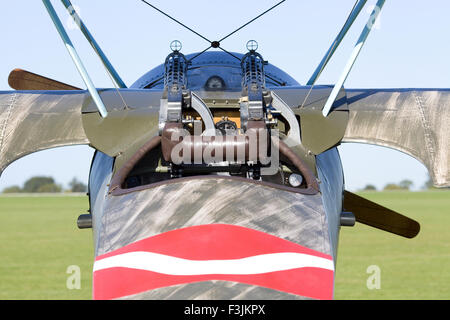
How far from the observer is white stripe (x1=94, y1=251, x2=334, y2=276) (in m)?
6.37

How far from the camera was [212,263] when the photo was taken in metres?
6.37

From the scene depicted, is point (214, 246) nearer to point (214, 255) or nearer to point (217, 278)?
point (214, 255)

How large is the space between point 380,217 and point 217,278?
624 centimetres

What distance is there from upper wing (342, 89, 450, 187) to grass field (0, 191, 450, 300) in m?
13.2

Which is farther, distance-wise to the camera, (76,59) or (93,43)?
(93,43)

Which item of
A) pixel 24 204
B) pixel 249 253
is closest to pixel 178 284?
pixel 249 253

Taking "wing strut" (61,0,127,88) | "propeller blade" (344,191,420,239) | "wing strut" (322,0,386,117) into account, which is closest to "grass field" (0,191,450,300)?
"propeller blade" (344,191,420,239)

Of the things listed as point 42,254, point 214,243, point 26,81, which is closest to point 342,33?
point 214,243

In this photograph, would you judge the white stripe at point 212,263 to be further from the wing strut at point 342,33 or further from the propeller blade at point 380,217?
the propeller blade at point 380,217

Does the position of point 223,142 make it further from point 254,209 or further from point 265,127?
point 254,209

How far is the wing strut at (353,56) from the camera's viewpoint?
30.1ft

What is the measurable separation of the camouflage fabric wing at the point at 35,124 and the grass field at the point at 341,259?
46.1 feet

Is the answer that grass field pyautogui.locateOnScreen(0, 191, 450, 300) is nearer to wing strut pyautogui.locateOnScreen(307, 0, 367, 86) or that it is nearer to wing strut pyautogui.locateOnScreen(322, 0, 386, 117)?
wing strut pyautogui.locateOnScreen(307, 0, 367, 86)
